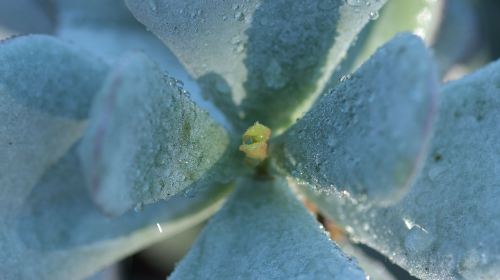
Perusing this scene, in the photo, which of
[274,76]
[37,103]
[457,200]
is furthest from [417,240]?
[37,103]

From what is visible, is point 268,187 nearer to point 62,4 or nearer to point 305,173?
point 305,173

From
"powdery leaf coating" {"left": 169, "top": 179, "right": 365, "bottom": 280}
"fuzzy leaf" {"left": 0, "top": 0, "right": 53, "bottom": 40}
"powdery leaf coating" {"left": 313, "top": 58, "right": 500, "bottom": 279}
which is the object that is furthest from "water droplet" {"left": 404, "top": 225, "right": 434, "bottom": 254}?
"fuzzy leaf" {"left": 0, "top": 0, "right": 53, "bottom": 40}

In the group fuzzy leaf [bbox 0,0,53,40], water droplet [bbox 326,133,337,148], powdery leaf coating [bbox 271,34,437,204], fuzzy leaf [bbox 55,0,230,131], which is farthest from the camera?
fuzzy leaf [bbox 0,0,53,40]

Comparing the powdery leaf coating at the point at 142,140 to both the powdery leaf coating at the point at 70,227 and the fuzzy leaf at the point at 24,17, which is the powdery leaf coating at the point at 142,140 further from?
the fuzzy leaf at the point at 24,17

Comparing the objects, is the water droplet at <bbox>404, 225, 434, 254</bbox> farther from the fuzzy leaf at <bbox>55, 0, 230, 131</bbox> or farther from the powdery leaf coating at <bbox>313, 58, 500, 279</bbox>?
the fuzzy leaf at <bbox>55, 0, 230, 131</bbox>

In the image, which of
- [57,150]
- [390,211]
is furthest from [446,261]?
[57,150]

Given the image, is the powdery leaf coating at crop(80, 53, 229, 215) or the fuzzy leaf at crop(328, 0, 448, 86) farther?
the fuzzy leaf at crop(328, 0, 448, 86)

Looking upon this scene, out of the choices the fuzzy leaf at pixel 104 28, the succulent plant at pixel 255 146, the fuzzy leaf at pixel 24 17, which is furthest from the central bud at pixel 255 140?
the fuzzy leaf at pixel 24 17

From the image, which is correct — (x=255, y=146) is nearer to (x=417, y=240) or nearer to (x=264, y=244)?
(x=264, y=244)
